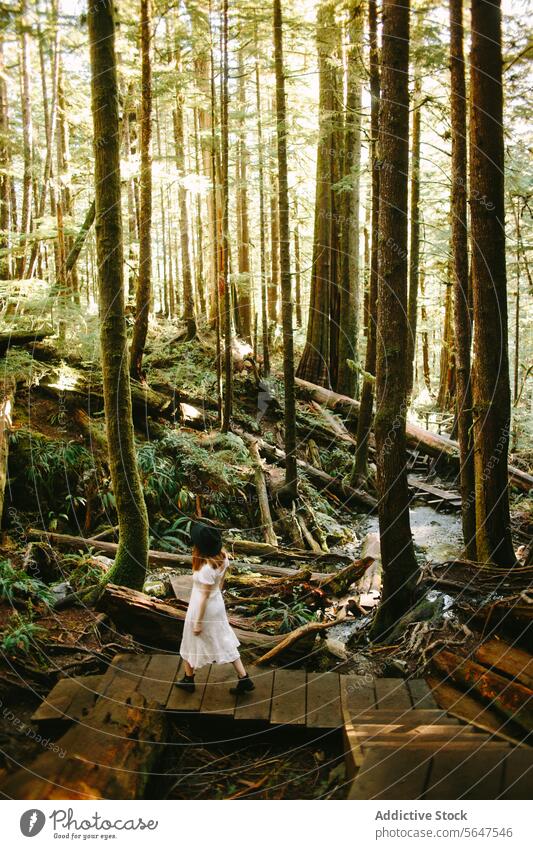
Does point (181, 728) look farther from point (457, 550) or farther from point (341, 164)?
point (341, 164)

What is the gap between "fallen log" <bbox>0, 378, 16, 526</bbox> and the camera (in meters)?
7.03

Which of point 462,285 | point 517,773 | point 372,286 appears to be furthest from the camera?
point 372,286

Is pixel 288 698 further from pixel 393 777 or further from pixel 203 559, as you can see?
pixel 393 777

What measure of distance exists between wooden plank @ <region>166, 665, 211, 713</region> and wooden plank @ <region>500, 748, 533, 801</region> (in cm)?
218

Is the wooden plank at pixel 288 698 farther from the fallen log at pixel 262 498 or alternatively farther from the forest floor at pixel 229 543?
the fallen log at pixel 262 498


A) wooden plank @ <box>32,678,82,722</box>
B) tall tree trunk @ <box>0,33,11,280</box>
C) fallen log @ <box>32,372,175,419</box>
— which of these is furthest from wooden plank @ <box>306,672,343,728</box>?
A: tall tree trunk @ <box>0,33,11,280</box>

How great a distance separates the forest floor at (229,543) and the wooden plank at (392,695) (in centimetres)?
33

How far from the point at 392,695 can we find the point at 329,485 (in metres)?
7.24

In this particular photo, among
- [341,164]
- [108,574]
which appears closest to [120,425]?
[108,574]

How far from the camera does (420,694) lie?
13.6 ft

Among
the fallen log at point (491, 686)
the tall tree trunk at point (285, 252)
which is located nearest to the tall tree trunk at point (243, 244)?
the tall tree trunk at point (285, 252)

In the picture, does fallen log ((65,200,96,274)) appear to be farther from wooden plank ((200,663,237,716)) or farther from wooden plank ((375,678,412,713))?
wooden plank ((375,678,412,713))

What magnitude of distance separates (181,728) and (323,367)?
457 inches

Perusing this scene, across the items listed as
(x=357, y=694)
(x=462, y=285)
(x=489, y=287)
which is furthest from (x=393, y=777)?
(x=462, y=285)
